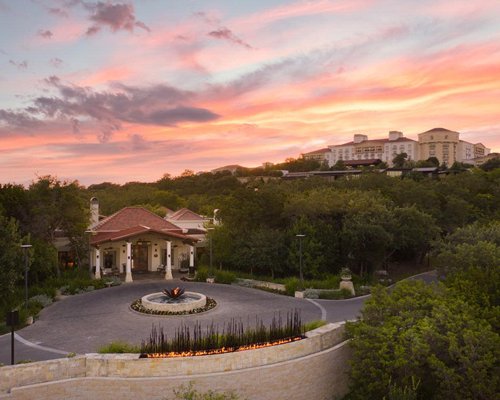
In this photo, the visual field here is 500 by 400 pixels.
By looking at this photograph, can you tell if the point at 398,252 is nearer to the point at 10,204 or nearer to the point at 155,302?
the point at 155,302

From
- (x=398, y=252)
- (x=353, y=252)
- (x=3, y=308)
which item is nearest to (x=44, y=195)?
(x=3, y=308)

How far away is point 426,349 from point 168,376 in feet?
28.3

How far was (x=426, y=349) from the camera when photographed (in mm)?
14508

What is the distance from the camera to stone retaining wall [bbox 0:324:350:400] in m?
13.6

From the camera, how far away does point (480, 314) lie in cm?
1623

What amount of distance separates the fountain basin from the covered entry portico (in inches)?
357

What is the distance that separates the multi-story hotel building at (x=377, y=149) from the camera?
466 ft

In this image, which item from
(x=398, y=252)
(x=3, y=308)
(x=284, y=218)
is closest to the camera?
(x=3, y=308)

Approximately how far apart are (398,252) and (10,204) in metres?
34.5

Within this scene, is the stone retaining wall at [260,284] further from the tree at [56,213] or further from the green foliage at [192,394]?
the green foliage at [192,394]

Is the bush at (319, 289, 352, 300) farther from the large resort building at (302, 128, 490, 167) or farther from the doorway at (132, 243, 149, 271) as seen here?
the large resort building at (302, 128, 490, 167)

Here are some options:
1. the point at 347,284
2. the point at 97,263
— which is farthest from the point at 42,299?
the point at 347,284

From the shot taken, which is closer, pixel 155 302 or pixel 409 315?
pixel 409 315

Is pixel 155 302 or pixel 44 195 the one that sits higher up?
pixel 44 195
